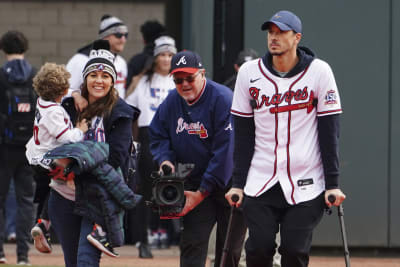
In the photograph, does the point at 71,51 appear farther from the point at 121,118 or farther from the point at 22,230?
the point at 121,118

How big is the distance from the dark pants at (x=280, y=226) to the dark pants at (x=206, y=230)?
2.29 ft

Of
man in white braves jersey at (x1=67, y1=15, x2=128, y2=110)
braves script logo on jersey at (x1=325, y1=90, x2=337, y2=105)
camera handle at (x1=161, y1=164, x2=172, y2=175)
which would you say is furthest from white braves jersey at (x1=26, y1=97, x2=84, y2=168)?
man in white braves jersey at (x1=67, y1=15, x2=128, y2=110)

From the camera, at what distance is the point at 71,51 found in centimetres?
1446

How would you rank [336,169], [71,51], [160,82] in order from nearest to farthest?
[336,169], [160,82], [71,51]

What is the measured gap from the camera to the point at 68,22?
47.3 feet

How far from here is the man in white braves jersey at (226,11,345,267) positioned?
19.7 feet

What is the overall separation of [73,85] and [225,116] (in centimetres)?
272

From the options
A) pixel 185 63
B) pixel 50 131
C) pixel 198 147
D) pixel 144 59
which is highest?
pixel 144 59

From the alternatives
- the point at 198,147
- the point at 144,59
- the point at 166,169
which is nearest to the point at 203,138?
the point at 198,147

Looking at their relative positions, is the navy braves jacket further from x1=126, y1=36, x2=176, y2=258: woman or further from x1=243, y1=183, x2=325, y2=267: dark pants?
x1=126, y1=36, x2=176, y2=258: woman

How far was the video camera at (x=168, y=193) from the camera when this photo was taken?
21.7 feet

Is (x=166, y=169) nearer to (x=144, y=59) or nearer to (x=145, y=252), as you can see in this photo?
(x=145, y=252)

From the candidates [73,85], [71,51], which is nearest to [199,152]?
[73,85]

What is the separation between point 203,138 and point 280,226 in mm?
1028
